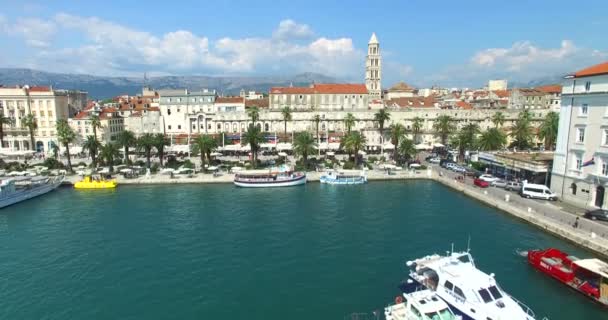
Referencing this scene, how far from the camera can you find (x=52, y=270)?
1227 inches

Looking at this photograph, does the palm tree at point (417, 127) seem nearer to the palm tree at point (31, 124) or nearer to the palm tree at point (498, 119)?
the palm tree at point (498, 119)

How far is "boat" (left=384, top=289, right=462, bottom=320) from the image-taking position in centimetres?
2226

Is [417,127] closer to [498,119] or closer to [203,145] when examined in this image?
[498,119]

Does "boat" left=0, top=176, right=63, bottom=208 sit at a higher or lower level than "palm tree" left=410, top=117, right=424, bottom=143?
lower

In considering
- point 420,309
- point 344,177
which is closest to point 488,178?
point 344,177

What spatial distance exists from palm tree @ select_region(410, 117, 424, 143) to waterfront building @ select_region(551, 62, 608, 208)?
4096 cm

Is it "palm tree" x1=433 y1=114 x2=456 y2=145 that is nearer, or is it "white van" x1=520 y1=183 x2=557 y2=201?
"white van" x1=520 y1=183 x2=557 y2=201

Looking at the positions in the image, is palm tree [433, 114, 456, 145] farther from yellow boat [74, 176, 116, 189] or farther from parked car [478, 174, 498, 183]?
yellow boat [74, 176, 116, 189]

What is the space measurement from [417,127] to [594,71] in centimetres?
4477

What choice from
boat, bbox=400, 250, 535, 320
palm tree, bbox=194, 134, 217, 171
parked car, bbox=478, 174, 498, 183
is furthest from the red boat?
palm tree, bbox=194, 134, 217, 171

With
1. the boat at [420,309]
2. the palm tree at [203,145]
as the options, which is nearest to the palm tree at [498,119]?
the palm tree at [203,145]

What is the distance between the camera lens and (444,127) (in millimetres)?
84625

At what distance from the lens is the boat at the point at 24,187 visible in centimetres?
5175

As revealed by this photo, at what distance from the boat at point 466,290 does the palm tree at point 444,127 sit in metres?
63.8
